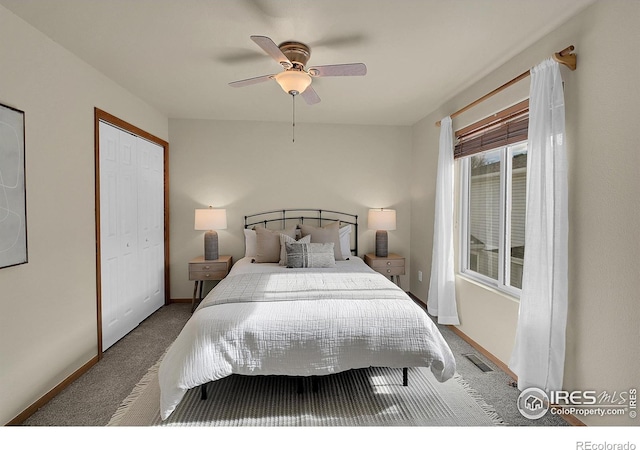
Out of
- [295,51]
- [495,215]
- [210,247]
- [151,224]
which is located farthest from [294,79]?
[151,224]

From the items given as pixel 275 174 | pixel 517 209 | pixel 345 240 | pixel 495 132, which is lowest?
pixel 345 240

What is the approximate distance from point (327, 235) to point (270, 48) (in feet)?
7.90

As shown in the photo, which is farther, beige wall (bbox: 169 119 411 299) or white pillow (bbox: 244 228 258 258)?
beige wall (bbox: 169 119 411 299)

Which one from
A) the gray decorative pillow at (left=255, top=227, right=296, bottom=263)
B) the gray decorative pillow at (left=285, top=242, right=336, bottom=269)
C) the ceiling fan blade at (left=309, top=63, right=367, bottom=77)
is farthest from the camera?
the gray decorative pillow at (left=255, top=227, right=296, bottom=263)

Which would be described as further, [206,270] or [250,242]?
[250,242]

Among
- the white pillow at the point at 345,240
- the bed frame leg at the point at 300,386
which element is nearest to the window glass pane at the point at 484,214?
the white pillow at the point at 345,240

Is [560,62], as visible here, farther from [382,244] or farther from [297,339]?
[382,244]

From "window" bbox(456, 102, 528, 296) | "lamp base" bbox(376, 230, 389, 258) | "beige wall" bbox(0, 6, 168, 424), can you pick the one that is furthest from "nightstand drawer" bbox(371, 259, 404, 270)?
"beige wall" bbox(0, 6, 168, 424)

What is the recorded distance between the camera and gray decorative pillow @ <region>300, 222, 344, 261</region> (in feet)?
13.5

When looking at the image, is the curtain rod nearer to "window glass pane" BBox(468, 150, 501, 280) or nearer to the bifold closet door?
"window glass pane" BBox(468, 150, 501, 280)

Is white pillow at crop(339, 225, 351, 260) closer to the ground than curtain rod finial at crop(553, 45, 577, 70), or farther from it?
closer to the ground

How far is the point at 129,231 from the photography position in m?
3.54

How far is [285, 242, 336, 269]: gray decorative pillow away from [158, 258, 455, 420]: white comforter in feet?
4.02

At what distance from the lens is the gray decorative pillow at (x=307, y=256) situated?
365 cm
